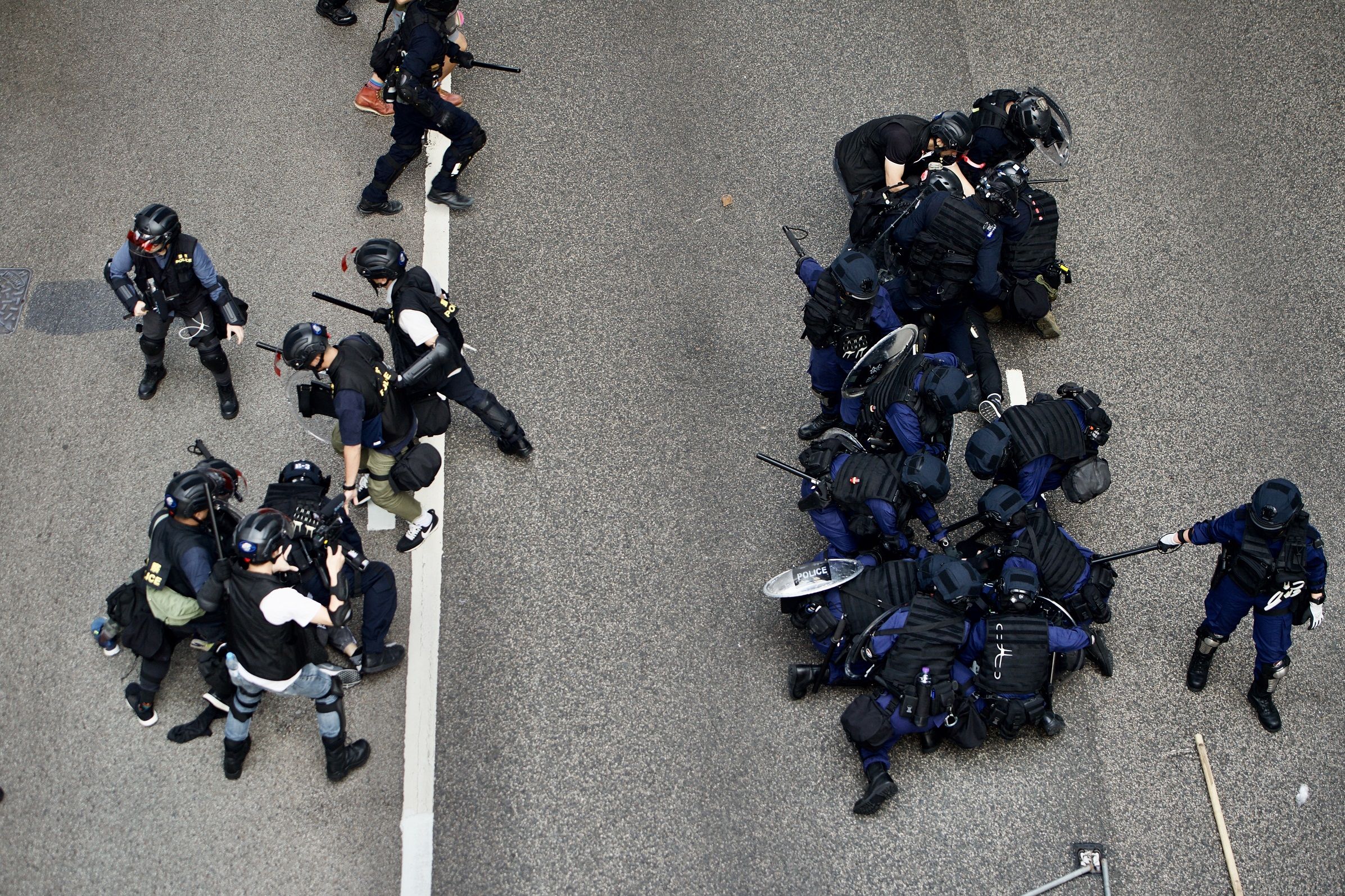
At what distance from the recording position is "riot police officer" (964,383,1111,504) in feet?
23.7

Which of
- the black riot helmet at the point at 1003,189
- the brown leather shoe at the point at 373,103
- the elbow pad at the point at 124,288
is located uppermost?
the black riot helmet at the point at 1003,189

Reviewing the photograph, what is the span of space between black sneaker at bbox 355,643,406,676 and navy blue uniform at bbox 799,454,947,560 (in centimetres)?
286

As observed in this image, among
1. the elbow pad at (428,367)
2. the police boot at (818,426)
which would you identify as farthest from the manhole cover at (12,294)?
the police boot at (818,426)

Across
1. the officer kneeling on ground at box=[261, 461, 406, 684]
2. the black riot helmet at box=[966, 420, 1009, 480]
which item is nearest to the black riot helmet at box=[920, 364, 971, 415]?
the black riot helmet at box=[966, 420, 1009, 480]

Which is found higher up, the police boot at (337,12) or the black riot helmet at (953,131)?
the black riot helmet at (953,131)

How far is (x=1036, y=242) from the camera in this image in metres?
8.38

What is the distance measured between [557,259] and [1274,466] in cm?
588

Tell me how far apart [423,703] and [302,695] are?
0.81 metres

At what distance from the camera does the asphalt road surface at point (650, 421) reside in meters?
6.71

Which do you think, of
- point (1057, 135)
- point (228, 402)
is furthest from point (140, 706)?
point (1057, 135)

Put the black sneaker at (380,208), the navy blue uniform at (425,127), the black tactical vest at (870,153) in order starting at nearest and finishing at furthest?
the navy blue uniform at (425,127) → the black tactical vest at (870,153) → the black sneaker at (380,208)

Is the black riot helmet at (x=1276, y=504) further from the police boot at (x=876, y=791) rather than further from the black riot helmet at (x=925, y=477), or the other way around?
the police boot at (x=876, y=791)

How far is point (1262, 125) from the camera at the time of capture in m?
10.4

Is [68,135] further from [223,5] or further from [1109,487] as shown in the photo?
[1109,487]
